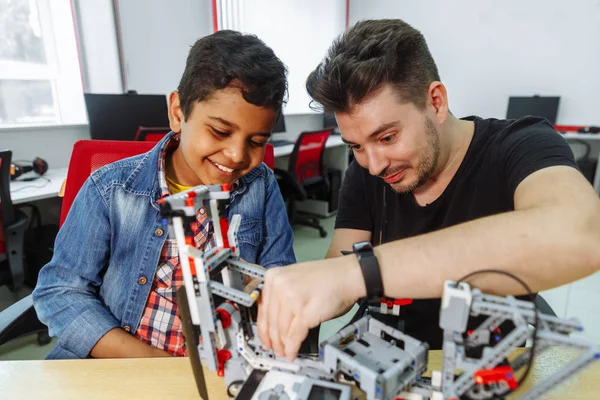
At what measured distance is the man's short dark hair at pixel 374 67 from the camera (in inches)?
40.8

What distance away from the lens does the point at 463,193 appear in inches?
48.6

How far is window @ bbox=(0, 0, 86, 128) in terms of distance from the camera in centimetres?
280

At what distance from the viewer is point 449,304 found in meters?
0.57

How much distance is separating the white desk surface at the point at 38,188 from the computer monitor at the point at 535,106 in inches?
212

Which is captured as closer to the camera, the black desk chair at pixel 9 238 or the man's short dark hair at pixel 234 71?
the man's short dark hair at pixel 234 71

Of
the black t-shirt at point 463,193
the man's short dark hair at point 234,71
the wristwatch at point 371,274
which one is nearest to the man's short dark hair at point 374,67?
the man's short dark hair at point 234,71

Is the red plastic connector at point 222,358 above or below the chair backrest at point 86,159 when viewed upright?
below

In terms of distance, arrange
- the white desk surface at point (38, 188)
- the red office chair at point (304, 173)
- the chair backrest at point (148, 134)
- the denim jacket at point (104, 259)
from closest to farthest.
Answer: the denim jacket at point (104, 259) < the white desk surface at point (38, 188) < the chair backrest at point (148, 134) < the red office chair at point (304, 173)

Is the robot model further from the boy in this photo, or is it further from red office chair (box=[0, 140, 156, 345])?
red office chair (box=[0, 140, 156, 345])

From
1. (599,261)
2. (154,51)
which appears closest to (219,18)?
(154,51)

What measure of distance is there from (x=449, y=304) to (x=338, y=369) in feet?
0.88

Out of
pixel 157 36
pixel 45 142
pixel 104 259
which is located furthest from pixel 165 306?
pixel 157 36

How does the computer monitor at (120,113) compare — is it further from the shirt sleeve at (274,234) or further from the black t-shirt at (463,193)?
the black t-shirt at (463,193)

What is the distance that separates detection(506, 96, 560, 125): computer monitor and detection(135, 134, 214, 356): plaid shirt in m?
5.21
